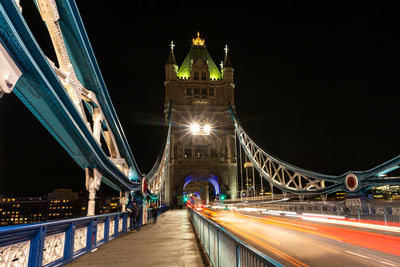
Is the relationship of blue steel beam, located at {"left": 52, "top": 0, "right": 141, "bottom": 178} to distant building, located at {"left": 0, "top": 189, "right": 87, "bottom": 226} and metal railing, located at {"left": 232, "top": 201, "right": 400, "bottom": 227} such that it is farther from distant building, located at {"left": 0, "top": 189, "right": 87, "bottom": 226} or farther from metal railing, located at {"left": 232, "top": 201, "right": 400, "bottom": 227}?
distant building, located at {"left": 0, "top": 189, "right": 87, "bottom": 226}

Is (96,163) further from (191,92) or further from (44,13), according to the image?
(191,92)

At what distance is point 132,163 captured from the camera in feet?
47.9

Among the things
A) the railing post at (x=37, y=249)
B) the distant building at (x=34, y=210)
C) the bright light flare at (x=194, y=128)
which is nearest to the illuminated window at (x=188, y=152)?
the bright light flare at (x=194, y=128)

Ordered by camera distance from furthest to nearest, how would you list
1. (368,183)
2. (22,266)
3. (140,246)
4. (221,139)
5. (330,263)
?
(221,139) < (368,183) < (140,246) < (330,263) < (22,266)

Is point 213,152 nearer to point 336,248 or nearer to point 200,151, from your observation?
point 200,151

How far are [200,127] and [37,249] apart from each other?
2170 inches

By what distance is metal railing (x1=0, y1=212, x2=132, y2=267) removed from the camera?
4043mm

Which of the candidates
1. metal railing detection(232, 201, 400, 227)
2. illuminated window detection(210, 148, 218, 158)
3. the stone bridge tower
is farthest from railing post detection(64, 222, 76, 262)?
illuminated window detection(210, 148, 218, 158)

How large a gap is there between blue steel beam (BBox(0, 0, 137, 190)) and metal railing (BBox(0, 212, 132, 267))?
78.6 inches

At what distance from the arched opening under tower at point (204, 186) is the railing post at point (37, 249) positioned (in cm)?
5149

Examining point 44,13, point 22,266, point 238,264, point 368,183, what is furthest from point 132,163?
point 368,183

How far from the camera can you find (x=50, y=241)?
5.43 meters

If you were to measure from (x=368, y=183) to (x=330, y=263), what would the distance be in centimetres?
1358

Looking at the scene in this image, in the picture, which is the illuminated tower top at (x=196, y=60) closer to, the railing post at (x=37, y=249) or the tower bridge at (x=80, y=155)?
the tower bridge at (x=80, y=155)
